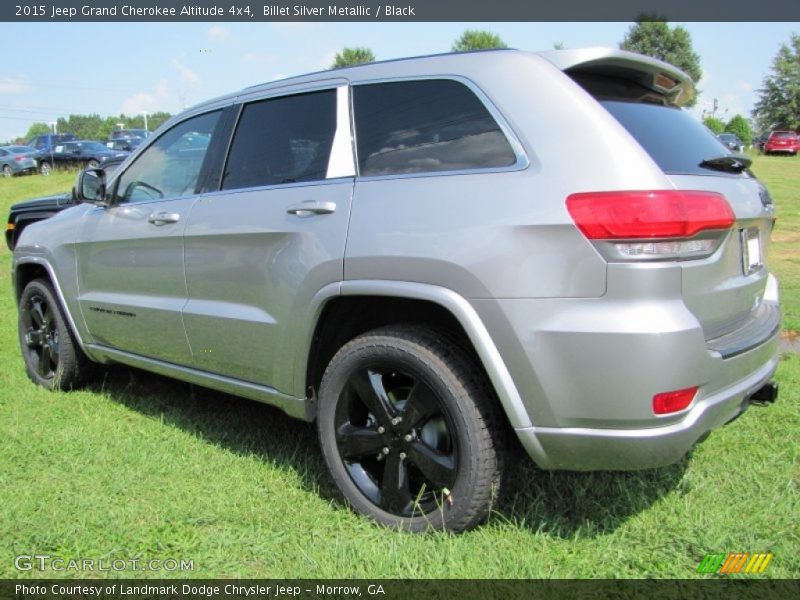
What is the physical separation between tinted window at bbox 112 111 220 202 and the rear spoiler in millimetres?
1893

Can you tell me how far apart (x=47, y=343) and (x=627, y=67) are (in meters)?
4.00

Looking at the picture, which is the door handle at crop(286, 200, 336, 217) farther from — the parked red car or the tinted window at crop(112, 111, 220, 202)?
the parked red car

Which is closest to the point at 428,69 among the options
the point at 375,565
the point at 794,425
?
the point at 375,565

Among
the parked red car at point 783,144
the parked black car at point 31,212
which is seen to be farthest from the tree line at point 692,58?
the parked black car at point 31,212

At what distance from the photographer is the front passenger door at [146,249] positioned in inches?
141

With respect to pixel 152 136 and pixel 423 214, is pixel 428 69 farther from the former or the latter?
pixel 152 136

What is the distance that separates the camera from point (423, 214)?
2520mm

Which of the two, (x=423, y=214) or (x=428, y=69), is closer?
(x=423, y=214)

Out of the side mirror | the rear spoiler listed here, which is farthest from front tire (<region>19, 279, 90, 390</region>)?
the rear spoiler

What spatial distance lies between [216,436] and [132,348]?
729 millimetres

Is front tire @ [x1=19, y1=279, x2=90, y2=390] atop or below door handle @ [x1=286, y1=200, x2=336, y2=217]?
below

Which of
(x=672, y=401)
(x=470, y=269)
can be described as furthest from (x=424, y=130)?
(x=672, y=401)

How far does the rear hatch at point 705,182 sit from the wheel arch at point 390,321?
0.66m

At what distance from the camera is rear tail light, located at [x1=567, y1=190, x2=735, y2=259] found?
216 centimetres
